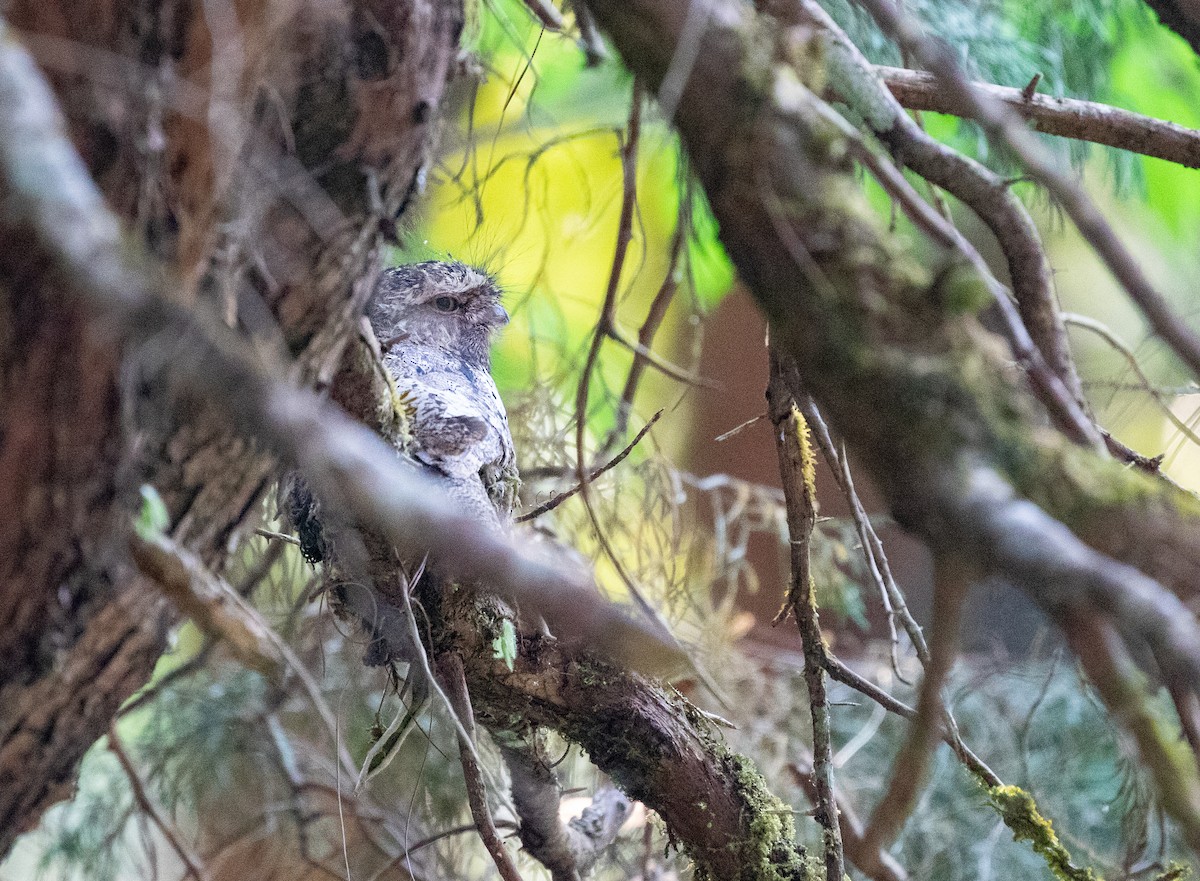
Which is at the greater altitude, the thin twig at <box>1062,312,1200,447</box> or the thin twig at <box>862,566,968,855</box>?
the thin twig at <box>1062,312,1200,447</box>

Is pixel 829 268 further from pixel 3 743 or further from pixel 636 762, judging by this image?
pixel 636 762

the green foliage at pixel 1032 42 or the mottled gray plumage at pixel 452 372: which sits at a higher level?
the green foliage at pixel 1032 42

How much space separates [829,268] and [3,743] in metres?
0.81

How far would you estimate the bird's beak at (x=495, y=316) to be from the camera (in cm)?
210

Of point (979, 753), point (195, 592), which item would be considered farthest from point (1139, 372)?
point (979, 753)

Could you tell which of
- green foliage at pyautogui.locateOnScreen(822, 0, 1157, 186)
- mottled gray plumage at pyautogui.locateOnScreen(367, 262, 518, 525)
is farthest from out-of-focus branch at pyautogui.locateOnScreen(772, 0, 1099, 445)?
green foliage at pyautogui.locateOnScreen(822, 0, 1157, 186)

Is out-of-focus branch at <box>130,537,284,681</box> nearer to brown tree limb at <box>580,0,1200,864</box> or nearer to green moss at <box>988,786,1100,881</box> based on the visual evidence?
brown tree limb at <box>580,0,1200,864</box>

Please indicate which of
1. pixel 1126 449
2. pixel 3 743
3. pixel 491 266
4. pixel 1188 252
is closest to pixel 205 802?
pixel 491 266

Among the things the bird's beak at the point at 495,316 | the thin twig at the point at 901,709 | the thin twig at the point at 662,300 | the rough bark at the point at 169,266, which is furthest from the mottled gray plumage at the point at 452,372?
the thin twig at the point at 901,709

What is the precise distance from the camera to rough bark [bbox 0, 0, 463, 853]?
0.69 metres

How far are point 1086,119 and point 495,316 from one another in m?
1.19

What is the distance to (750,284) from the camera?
731 mm

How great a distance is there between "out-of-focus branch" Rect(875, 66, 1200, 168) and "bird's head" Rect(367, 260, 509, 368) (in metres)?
0.98

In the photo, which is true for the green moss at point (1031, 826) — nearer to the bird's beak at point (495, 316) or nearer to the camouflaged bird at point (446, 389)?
the camouflaged bird at point (446, 389)
